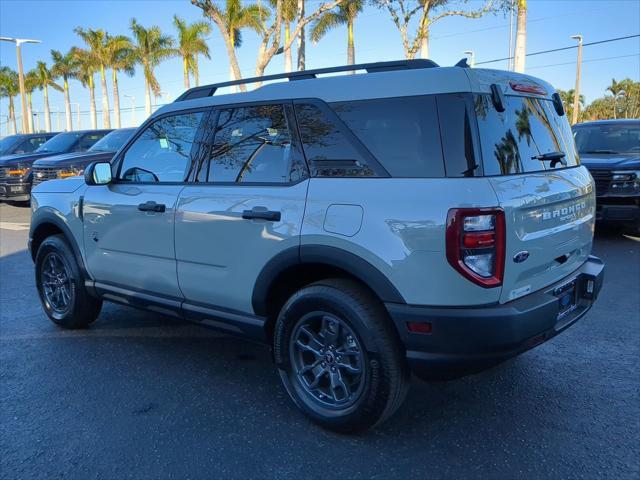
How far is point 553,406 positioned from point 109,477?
2.50m

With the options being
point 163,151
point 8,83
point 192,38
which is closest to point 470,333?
point 163,151

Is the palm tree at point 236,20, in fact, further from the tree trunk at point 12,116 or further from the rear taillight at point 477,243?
the tree trunk at point 12,116

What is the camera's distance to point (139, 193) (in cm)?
400

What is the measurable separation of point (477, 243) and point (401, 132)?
709 millimetres

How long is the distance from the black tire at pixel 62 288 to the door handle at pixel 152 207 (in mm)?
1128

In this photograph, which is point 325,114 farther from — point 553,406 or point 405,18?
point 405,18

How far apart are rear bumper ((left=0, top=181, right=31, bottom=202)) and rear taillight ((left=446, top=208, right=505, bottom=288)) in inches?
527

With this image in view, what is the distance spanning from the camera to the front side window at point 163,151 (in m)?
3.81

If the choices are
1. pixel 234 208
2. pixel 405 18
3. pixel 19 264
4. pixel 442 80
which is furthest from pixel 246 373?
pixel 405 18

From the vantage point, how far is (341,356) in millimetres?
3025

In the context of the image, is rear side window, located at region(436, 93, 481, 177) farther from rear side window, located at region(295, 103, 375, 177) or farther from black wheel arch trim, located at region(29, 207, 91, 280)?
black wheel arch trim, located at region(29, 207, 91, 280)

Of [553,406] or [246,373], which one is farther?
[246,373]

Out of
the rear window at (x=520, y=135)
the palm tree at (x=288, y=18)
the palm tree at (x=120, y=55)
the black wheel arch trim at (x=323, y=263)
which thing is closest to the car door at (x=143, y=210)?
the black wheel arch trim at (x=323, y=263)

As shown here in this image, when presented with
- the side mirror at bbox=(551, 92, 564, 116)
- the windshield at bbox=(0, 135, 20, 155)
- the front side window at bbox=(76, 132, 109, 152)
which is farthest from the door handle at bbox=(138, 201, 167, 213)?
the windshield at bbox=(0, 135, 20, 155)
